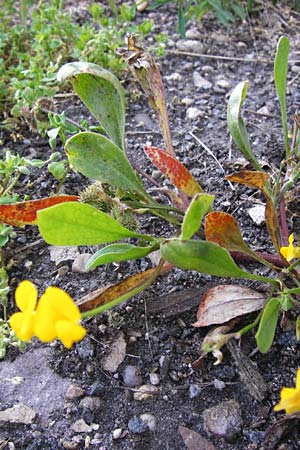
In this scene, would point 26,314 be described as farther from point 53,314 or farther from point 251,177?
point 251,177

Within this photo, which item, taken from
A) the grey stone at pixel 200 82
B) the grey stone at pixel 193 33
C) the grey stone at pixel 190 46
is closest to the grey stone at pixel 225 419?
the grey stone at pixel 200 82

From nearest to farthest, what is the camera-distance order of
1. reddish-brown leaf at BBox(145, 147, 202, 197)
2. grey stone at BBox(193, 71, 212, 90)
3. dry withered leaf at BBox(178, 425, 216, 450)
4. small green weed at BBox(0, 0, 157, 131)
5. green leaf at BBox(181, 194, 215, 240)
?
green leaf at BBox(181, 194, 215, 240) < dry withered leaf at BBox(178, 425, 216, 450) < reddish-brown leaf at BBox(145, 147, 202, 197) < small green weed at BBox(0, 0, 157, 131) < grey stone at BBox(193, 71, 212, 90)

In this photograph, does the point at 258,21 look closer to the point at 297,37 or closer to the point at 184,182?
the point at 297,37

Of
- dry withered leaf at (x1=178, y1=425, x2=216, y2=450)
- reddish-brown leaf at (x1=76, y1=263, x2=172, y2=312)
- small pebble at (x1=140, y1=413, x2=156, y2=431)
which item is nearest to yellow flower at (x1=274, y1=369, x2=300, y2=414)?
dry withered leaf at (x1=178, y1=425, x2=216, y2=450)

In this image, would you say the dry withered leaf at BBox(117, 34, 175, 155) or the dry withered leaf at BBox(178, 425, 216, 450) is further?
the dry withered leaf at BBox(117, 34, 175, 155)

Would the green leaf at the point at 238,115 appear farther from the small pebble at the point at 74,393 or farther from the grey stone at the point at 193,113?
the small pebble at the point at 74,393

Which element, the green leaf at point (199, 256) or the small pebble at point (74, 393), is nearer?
the green leaf at point (199, 256)

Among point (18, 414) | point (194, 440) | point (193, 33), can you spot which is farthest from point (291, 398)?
point (193, 33)

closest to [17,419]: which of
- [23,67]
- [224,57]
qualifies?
[23,67]

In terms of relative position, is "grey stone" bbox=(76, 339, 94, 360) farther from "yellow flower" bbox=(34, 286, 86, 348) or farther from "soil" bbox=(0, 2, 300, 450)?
"yellow flower" bbox=(34, 286, 86, 348)
